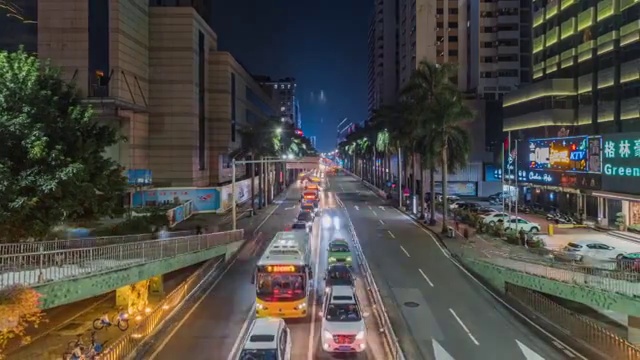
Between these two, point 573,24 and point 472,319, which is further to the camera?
point 573,24

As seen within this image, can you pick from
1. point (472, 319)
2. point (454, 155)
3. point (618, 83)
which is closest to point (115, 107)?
point (454, 155)

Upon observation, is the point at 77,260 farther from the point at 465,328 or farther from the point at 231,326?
the point at 465,328

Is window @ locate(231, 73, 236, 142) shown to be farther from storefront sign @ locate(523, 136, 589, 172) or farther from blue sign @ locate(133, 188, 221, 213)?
storefront sign @ locate(523, 136, 589, 172)

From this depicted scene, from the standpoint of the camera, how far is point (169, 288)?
3281 centimetres

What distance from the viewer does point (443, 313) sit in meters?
24.5

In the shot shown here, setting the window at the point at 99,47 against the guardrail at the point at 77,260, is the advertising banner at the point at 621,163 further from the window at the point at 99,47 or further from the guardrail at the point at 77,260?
the window at the point at 99,47

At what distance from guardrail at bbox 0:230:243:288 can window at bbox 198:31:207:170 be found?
39260mm

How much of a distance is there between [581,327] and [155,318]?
18112mm

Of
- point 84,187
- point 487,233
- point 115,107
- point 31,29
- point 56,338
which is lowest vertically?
point 56,338

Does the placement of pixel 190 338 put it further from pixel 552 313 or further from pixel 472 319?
pixel 552 313

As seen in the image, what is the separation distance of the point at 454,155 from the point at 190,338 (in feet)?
115

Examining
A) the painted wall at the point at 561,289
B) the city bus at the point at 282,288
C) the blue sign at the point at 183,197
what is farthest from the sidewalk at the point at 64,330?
the blue sign at the point at 183,197

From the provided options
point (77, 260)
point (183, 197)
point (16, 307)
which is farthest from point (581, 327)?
point (183, 197)

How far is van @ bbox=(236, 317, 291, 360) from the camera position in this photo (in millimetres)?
15320
